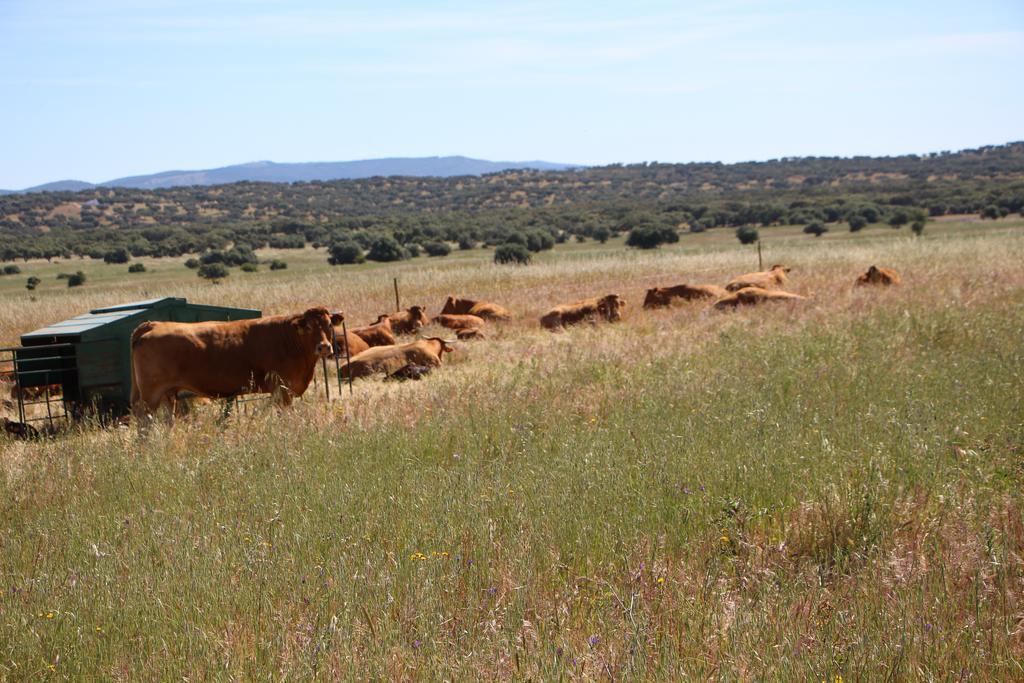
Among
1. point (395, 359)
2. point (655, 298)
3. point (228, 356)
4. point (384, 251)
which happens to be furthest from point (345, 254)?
point (228, 356)

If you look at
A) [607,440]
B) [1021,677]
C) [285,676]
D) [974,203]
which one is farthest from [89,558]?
[974,203]

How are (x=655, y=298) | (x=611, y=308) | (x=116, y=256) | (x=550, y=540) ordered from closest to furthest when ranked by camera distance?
(x=550, y=540) < (x=611, y=308) < (x=655, y=298) < (x=116, y=256)

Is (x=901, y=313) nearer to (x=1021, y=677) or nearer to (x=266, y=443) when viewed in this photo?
(x=266, y=443)

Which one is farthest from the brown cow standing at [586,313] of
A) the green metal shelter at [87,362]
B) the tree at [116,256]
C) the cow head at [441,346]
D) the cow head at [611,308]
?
the tree at [116,256]

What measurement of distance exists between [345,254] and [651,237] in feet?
61.5

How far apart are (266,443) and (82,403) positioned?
5817mm

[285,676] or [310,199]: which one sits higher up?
[310,199]

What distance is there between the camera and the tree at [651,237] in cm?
5494

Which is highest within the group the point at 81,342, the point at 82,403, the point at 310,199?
the point at 310,199

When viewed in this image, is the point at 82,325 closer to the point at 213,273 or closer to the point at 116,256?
the point at 213,273

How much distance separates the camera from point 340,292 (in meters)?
27.8

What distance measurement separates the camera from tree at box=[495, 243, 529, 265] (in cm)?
4197

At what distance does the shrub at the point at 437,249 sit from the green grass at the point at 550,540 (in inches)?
1915

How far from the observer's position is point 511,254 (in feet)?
141
